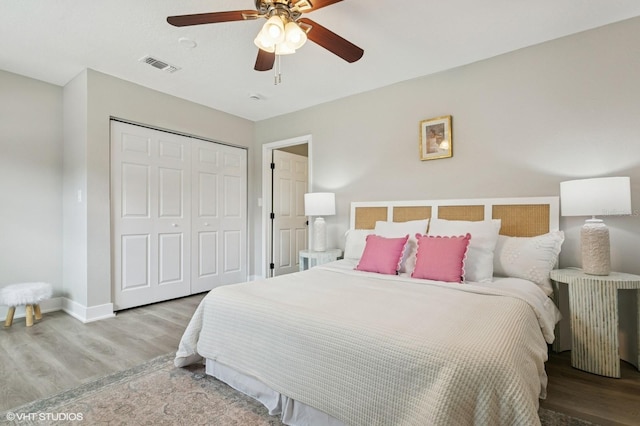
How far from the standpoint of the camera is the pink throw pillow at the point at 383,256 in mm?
2521

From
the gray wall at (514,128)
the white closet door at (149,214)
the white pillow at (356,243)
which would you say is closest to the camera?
the gray wall at (514,128)

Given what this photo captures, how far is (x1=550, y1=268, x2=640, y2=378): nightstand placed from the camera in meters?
1.98

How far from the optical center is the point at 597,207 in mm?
2059

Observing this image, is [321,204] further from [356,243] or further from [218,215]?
[218,215]

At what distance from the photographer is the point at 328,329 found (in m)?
1.41

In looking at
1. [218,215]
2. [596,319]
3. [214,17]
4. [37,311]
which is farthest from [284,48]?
[37,311]

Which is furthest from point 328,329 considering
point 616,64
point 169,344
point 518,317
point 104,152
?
point 104,152

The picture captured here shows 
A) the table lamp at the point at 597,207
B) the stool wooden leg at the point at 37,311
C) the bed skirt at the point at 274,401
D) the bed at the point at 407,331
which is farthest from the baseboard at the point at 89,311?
the table lamp at the point at 597,207

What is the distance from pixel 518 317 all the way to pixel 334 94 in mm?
3070

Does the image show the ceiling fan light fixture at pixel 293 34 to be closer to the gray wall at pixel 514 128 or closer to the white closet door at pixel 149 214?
the gray wall at pixel 514 128

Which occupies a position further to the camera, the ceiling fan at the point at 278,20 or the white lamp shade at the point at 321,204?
the white lamp shade at the point at 321,204

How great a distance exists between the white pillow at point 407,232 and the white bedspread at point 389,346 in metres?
0.51

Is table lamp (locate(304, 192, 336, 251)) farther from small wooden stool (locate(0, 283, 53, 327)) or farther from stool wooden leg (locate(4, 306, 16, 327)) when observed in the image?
stool wooden leg (locate(4, 306, 16, 327))

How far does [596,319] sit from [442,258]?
3.33ft
